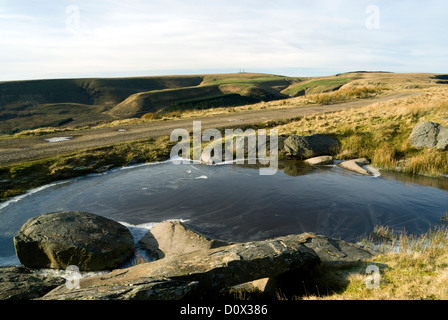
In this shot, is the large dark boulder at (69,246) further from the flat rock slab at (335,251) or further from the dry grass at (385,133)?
the dry grass at (385,133)

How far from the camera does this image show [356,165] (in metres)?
16.4

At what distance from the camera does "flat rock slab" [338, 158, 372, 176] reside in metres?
15.7

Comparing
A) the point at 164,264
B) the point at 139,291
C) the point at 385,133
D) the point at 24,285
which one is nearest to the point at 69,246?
the point at 24,285

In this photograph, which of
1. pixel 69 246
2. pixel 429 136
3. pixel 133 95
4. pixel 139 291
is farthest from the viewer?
pixel 133 95

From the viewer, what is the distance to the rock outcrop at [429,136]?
52.9ft

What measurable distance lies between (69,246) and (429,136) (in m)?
19.2

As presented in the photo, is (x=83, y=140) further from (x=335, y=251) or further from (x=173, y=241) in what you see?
(x=335, y=251)

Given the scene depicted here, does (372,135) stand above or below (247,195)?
above

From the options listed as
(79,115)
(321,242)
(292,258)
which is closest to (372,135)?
(321,242)

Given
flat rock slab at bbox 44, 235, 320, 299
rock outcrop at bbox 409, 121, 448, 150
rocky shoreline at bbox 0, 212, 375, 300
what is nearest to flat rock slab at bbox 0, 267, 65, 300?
rocky shoreline at bbox 0, 212, 375, 300

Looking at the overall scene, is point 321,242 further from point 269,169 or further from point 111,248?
point 269,169
